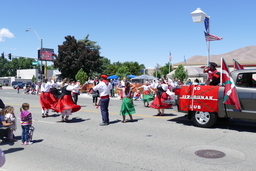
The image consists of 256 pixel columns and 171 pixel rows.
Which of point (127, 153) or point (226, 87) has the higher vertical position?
point (226, 87)

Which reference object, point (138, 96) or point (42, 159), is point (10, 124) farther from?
point (138, 96)

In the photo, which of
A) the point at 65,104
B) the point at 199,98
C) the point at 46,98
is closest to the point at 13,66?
the point at 46,98

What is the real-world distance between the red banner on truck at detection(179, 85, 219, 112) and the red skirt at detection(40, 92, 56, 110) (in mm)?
6016

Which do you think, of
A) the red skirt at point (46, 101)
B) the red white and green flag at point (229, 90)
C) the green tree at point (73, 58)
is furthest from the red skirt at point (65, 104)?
the green tree at point (73, 58)

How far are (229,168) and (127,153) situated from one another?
2.21 metres

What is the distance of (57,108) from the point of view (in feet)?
33.2

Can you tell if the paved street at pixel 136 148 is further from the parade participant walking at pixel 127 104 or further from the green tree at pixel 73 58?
the green tree at pixel 73 58

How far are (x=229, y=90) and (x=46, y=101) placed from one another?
776 cm

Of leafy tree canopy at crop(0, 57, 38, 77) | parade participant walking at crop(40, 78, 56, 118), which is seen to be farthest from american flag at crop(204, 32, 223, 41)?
leafy tree canopy at crop(0, 57, 38, 77)

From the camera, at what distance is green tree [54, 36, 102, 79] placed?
48250 mm

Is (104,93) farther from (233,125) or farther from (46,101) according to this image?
(233,125)

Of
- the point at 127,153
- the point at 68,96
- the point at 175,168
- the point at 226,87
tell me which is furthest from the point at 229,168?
the point at 68,96

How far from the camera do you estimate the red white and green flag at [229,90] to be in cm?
769

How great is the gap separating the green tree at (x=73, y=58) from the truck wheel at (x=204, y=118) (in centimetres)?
4096
